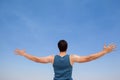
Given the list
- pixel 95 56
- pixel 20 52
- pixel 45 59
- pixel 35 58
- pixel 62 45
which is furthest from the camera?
pixel 20 52

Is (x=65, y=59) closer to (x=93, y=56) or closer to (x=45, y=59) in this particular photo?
(x=45, y=59)

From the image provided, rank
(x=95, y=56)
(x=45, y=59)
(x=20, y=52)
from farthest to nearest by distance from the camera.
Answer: (x=20, y=52), (x=45, y=59), (x=95, y=56)

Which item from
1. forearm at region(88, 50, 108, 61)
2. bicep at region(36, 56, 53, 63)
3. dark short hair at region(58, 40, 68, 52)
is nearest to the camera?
forearm at region(88, 50, 108, 61)

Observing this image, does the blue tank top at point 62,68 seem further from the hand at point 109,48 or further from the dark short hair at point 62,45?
the hand at point 109,48

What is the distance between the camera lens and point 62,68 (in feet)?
35.6

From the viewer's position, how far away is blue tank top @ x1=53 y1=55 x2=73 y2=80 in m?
10.8

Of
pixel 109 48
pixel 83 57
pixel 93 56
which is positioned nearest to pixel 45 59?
pixel 83 57

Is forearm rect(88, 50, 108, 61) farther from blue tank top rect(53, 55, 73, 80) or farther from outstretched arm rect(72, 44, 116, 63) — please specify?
blue tank top rect(53, 55, 73, 80)

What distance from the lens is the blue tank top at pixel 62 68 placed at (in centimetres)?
1075

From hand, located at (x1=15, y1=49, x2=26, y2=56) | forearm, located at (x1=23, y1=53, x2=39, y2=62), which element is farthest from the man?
hand, located at (x1=15, y1=49, x2=26, y2=56)

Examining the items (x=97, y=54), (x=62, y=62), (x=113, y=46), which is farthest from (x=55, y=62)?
(x=113, y=46)

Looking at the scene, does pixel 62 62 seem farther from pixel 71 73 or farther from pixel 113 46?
pixel 113 46

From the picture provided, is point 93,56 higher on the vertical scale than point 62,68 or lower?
higher

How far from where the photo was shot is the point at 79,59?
10.9 m
